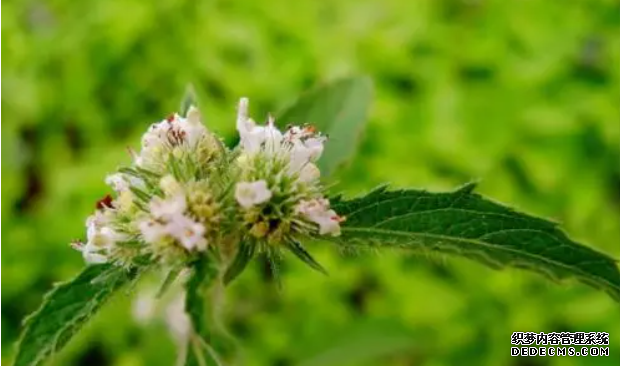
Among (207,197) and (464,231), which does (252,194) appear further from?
(464,231)

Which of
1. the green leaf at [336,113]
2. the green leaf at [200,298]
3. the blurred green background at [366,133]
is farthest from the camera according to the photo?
the blurred green background at [366,133]

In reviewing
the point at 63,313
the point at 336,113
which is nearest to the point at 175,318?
the point at 336,113

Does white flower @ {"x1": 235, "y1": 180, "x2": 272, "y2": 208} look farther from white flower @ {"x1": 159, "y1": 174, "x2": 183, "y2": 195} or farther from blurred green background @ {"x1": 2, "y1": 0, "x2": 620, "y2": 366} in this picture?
blurred green background @ {"x1": 2, "y1": 0, "x2": 620, "y2": 366}

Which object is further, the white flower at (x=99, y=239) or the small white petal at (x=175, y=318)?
the small white petal at (x=175, y=318)

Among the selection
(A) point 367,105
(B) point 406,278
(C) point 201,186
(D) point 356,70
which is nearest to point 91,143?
(D) point 356,70

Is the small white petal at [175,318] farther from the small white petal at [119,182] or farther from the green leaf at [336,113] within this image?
the small white petal at [119,182]

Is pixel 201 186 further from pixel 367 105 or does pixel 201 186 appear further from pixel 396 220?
pixel 367 105

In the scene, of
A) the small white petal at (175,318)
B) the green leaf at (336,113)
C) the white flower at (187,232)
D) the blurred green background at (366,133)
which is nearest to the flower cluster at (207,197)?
the white flower at (187,232)
